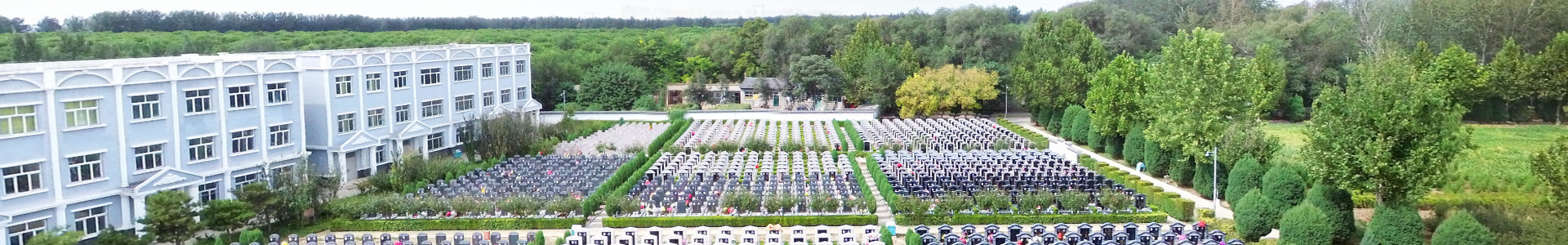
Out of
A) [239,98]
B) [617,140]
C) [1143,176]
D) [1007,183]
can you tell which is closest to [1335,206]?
[1007,183]

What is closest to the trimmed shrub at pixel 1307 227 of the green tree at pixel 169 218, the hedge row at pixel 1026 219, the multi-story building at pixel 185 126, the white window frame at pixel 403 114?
the hedge row at pixel 1026 219

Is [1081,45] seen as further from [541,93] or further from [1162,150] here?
[541,93]

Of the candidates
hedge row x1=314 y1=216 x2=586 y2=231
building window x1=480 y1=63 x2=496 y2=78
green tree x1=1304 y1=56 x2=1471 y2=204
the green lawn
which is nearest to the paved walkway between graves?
the green lawn

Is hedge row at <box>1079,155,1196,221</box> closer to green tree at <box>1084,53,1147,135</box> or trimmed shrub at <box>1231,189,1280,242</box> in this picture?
green tree at <box>1084,53,1147,135</box>

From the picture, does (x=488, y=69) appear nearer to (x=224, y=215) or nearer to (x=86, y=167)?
(x=86, y=167)

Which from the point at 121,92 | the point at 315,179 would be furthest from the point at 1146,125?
the point at 121,92
